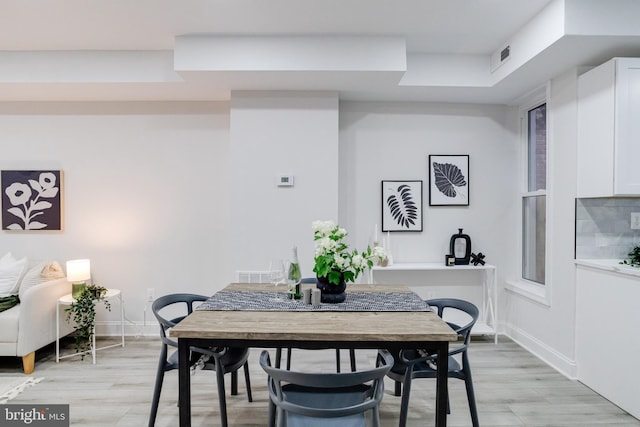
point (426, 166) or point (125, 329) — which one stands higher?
point (426, 166)

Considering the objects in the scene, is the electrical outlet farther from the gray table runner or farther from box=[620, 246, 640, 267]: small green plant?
the gray table runner

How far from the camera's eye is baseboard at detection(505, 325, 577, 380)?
10.2ft

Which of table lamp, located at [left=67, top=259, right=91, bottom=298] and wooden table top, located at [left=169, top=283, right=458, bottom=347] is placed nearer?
wooden table top, located at [left=169, top=283, right=458, bottom=347]

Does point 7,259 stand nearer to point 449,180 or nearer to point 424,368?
point 424,368

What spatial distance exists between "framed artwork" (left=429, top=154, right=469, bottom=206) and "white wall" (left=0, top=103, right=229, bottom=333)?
2.09 m

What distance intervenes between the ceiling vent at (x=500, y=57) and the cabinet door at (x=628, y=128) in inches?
31.6

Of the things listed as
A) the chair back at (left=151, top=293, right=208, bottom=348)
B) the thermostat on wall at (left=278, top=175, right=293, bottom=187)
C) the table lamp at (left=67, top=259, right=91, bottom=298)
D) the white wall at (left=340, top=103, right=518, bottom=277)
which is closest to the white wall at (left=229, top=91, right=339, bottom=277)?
the thermostat on wall at (left=278, top=175, right=293, bottom=187)

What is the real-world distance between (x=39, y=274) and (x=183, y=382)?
2586 mm

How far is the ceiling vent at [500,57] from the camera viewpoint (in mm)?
3275

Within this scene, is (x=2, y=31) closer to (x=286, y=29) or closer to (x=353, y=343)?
(x=286, y=29)

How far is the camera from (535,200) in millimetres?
3939

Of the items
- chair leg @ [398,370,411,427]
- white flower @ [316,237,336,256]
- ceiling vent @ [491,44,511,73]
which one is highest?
ceiling vent @ [491,44,511,73]

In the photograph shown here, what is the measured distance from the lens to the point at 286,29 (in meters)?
3.10

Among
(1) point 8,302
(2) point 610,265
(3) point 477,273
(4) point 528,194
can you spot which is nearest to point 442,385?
(2) point 610,265
